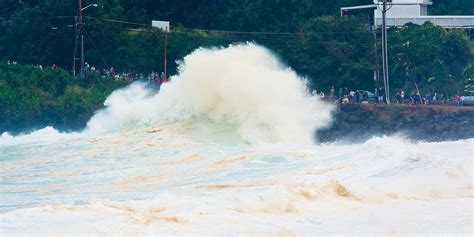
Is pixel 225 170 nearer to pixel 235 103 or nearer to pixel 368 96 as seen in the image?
pixel 235 103

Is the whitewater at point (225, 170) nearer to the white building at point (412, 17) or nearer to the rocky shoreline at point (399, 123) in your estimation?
the rocky shoreline at point (399, 123)

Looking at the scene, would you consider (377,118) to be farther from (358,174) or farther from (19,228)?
(19,228)

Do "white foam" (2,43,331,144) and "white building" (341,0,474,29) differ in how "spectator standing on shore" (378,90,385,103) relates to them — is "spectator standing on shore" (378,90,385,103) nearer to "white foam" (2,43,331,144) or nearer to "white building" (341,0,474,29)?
"white foam" (2,43,331,144)

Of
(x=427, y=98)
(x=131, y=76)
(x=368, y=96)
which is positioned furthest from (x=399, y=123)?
(x=131, y=76)

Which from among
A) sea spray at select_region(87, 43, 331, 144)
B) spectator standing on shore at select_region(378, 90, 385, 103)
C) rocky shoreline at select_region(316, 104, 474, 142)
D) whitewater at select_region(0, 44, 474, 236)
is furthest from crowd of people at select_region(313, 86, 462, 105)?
whitewater at select_region(0, 44, 474, 236)

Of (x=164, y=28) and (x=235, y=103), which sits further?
(x=164, y=28)

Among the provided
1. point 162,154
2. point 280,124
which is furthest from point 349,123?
point 162,154
